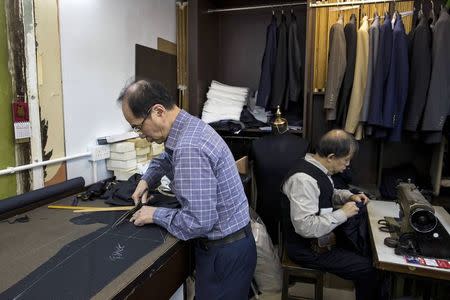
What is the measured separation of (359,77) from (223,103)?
1251 mm

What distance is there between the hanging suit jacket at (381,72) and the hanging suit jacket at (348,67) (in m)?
0.20

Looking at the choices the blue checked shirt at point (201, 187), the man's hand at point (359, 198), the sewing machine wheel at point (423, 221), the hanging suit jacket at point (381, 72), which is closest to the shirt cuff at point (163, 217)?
the blue checked shirt at point (201, 187)

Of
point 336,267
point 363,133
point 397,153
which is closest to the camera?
point 336,267

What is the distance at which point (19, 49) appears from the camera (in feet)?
5.51

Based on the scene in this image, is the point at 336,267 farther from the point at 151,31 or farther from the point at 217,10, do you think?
the point at 217,10

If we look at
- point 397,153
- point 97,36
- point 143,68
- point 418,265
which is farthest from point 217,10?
point 418,265

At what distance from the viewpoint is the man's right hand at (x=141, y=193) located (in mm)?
1576

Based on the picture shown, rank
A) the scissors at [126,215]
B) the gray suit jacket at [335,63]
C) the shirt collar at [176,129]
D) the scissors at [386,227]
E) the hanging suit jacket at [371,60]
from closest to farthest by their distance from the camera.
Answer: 1. the shirt collar at [176,129]
2. the scissors at [126,215]
3. the scissors at [386,227]
4. the hanging suit jacket at [371,60]
5. the gray suit jacket at [335,63]

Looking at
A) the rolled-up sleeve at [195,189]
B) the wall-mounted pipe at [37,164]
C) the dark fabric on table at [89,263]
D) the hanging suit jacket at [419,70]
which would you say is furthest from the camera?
the hanging suit jacket at [419,70]

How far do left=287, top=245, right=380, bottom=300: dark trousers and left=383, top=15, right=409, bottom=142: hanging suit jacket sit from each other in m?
1.15

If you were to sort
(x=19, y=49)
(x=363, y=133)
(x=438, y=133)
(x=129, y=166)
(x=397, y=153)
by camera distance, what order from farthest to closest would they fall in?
1. (x=397, y=153)
2. (x=363, y=133)
3. (x=438, y=133)
4. (x=129, y=166)
5. (x=19, y=49)

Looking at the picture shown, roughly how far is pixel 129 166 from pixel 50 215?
80cm

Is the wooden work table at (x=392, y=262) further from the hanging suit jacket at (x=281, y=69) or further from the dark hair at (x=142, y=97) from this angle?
the hanging suit jacket at (x=281, y=69)

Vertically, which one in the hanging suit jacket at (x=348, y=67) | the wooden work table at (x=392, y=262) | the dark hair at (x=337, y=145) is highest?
the hanging suit jacket at (x=348, y=67)
